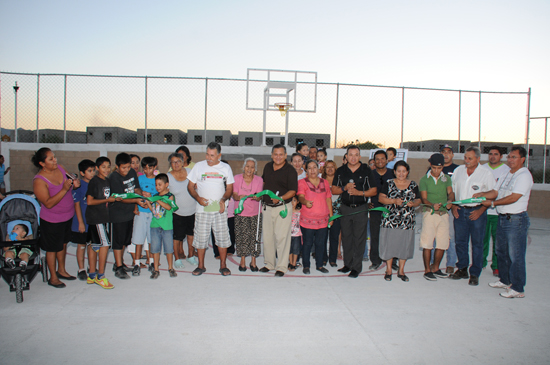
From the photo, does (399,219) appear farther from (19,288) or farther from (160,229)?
(19,288)

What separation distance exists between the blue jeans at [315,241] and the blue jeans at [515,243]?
2.31m

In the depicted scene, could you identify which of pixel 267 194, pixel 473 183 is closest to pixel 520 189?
pixel 473 183

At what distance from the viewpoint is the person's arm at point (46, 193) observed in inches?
161

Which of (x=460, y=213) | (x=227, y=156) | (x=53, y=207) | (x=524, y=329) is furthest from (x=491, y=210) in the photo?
(x=227, y=156)

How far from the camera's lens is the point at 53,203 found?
413 centimetres

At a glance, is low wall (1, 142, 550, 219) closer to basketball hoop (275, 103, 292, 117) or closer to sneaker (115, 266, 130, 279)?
basketball hoop (275, 103, 292, 117)

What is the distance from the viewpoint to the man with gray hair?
4.79 m

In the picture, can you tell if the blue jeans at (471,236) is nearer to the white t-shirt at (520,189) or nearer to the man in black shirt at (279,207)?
the white t-shirt at (520,189)

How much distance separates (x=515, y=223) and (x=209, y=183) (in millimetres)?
4015

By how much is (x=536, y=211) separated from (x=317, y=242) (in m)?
11.6

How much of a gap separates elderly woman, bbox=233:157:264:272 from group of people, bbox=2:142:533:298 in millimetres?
15

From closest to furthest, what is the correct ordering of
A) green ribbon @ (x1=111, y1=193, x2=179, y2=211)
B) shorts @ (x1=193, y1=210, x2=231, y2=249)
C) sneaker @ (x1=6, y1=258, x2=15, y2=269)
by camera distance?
sneaker @ (x1=6, y1=258, x2=15, y2=269) → green ribbon @ (x1=111, y1=193, x2=179, y2=211) → shorts @ (x1=193, y1=210, x2=231, y2=249)

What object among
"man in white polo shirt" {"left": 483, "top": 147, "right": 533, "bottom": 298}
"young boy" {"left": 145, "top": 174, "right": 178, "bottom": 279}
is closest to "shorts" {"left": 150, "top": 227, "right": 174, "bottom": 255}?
"young boy" {"left": 145, "top": 174, "right": 178, "bottom": 279}

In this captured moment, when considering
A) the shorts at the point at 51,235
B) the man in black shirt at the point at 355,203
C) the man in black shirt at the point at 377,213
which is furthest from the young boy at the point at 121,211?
the man in black shirt at the point at 377,213
